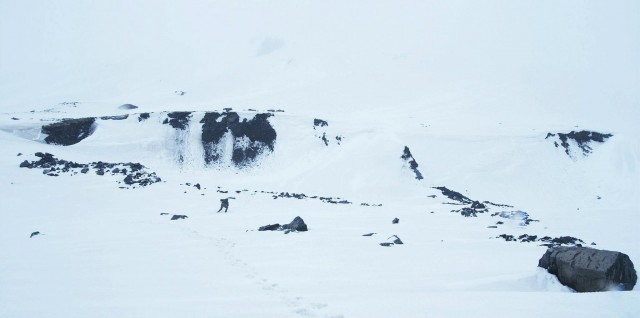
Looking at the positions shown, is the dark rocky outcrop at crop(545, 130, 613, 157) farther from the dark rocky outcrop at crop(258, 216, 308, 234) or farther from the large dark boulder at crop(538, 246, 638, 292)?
the large dark boulder at crop(538, 246, 638, 292)

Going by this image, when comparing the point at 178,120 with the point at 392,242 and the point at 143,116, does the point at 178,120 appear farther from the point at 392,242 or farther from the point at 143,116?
the point at 392,242

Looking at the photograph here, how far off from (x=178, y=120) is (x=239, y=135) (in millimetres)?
6426

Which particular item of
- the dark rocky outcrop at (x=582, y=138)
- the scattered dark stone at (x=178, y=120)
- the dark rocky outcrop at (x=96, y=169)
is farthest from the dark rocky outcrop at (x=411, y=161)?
the scattered dark stone at (x=178, y=120)

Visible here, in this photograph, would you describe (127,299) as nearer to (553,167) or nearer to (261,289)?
(261,289)

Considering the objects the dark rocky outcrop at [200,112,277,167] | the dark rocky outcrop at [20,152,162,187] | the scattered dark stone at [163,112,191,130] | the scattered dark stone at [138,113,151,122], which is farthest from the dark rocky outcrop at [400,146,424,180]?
the scattered dark stone at [138,113,151,122]

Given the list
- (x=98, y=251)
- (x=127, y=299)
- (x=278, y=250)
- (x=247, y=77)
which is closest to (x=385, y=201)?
(x=278, y=250)

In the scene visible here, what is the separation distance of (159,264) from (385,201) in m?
20.3

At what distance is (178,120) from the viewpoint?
124 feet

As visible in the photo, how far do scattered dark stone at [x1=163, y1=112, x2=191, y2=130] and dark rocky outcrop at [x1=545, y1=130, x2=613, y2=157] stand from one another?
34859mm

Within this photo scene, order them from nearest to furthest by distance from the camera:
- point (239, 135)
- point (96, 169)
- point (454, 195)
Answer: point (96, 169), point (454, 195), point (239, 135)

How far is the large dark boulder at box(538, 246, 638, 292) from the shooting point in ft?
17.2

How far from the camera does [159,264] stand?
260 inches

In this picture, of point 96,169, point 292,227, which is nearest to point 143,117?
point 96,169

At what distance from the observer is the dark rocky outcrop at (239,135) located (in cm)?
3600
